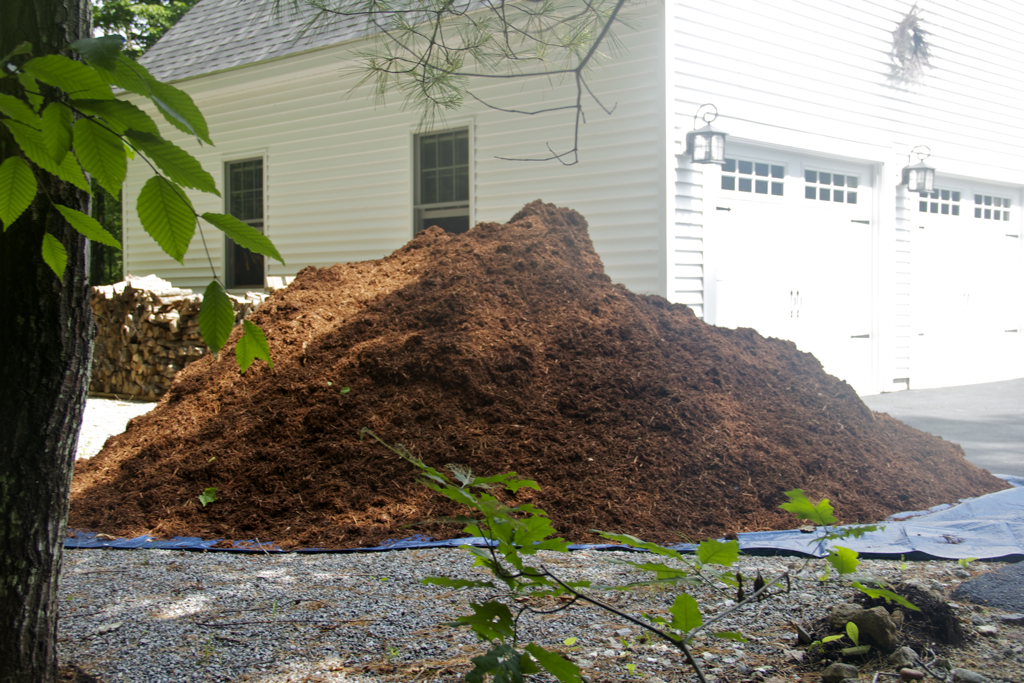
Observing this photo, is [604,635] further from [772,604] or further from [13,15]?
[13,15]

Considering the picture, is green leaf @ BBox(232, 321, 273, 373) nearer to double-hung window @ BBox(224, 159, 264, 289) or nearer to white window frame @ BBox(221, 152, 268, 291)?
white window frame @ BBox(221, 152, 268, 291)

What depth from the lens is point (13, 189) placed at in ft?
2.68

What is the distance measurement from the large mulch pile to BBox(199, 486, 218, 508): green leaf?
32mm

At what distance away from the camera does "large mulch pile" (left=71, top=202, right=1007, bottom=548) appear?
3354 millimetres

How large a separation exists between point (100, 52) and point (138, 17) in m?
20.2

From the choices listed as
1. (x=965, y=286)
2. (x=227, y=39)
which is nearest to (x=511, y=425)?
(x=965, y=286)

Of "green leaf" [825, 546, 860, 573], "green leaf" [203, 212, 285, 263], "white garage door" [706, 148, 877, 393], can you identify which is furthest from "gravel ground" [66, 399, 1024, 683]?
"white garage door" [706, 148, 877, 393]

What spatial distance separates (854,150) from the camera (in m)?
7.80

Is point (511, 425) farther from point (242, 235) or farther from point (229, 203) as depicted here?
point (229, 203)

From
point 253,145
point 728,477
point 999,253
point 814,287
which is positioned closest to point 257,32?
point 253,145

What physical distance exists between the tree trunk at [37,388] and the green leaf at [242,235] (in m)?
0.82

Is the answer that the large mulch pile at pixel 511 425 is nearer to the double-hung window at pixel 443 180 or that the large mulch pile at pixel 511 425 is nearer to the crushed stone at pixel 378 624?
the crushed stone at pixel 378 624

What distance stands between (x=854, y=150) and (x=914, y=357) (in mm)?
2584

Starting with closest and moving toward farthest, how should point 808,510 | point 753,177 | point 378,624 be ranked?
point 808,510 → point 378,624 → point 753,177
